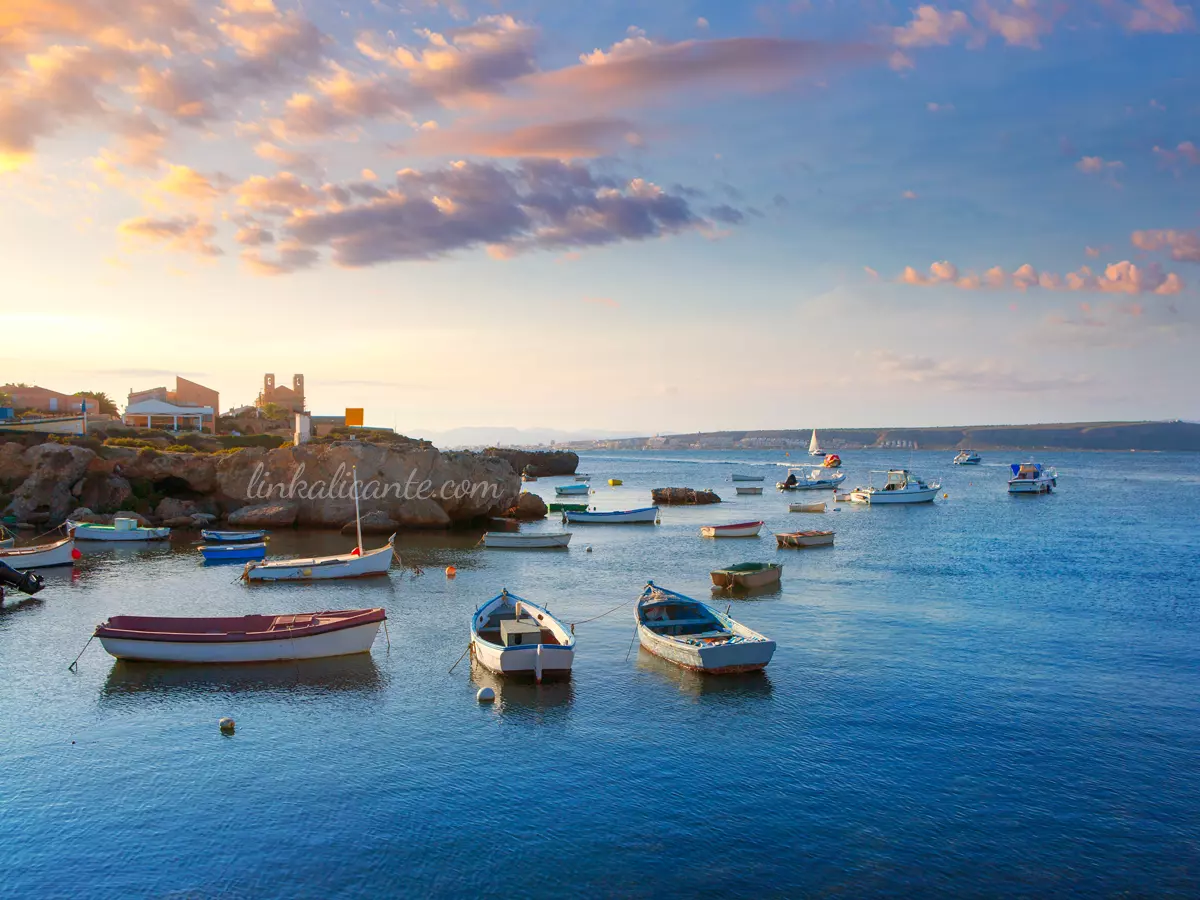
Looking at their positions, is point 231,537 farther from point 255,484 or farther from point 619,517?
point 619,517

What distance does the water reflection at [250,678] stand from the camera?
26.3 meters

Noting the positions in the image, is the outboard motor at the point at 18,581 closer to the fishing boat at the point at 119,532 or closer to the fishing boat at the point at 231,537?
the fishing boat at the point at 231,537

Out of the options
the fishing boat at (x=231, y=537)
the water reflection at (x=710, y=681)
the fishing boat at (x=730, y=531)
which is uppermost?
the fishing boat at (x=231, y=537)

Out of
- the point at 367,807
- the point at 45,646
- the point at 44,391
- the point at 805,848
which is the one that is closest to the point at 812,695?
the point at 805,848

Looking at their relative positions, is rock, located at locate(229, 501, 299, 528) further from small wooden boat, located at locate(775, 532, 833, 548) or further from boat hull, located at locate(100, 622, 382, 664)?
small wooden boat, located at locate(775, 532, 833, 548)

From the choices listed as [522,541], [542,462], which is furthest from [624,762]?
[542,462]

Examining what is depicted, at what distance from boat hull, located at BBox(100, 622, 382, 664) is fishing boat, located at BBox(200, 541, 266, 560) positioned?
23.1m

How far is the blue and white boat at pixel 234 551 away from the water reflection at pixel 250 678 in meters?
22.9

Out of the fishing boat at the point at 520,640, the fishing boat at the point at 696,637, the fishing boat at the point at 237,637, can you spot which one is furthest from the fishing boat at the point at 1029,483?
the fishing boat at the point at 237,637

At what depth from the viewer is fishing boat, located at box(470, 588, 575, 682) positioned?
1048 inches

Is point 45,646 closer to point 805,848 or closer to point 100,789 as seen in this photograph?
point 100,789

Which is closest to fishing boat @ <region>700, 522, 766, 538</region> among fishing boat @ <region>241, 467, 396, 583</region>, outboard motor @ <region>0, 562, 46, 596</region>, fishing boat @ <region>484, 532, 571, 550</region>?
fishing boat @ <region>484, 532, 571, 550</region>

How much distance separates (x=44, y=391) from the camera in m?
110

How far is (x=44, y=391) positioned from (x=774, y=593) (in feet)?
360
